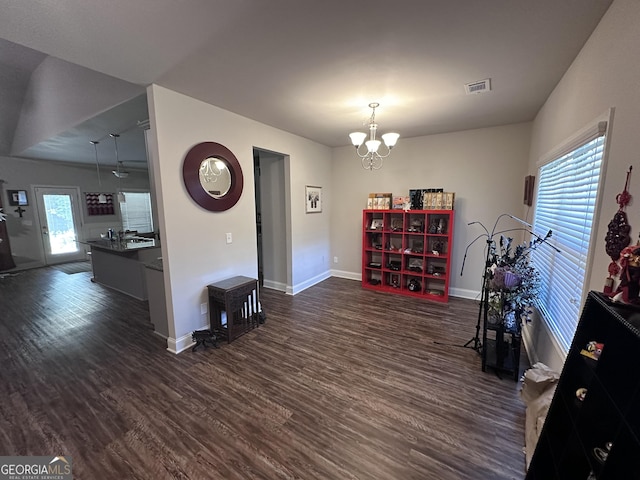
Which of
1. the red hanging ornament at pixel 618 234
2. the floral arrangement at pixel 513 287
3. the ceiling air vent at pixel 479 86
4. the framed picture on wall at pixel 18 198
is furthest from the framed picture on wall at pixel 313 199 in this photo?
the framed picture on wall at pixel 18 198

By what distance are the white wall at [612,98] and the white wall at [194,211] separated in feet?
10.3

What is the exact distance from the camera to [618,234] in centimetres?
116

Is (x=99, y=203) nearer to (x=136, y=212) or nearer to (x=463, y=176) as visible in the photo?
(x=136, y=212)

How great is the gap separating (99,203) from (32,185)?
137cm

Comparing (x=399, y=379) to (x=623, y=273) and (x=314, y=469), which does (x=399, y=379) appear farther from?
(x=623, y=273)

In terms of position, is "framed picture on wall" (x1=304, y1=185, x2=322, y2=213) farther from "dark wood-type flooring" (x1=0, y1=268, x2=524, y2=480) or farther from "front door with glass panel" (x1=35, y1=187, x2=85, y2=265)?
"front door with glass panel" (x1=35, y1=187, x2=85, y2=265)

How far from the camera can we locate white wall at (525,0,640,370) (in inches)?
45.2

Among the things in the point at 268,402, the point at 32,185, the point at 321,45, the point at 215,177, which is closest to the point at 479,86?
the point at 321,45

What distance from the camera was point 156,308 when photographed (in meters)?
3.00

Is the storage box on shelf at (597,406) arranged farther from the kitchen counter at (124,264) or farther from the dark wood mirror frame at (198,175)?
the kitchen counter at (124,264)

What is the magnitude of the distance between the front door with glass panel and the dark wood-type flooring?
4.50 m

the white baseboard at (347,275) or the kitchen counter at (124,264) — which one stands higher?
the kitchen counter at (124,264)

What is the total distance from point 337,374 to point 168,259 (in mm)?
1989

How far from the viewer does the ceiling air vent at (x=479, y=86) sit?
7.48 ft
